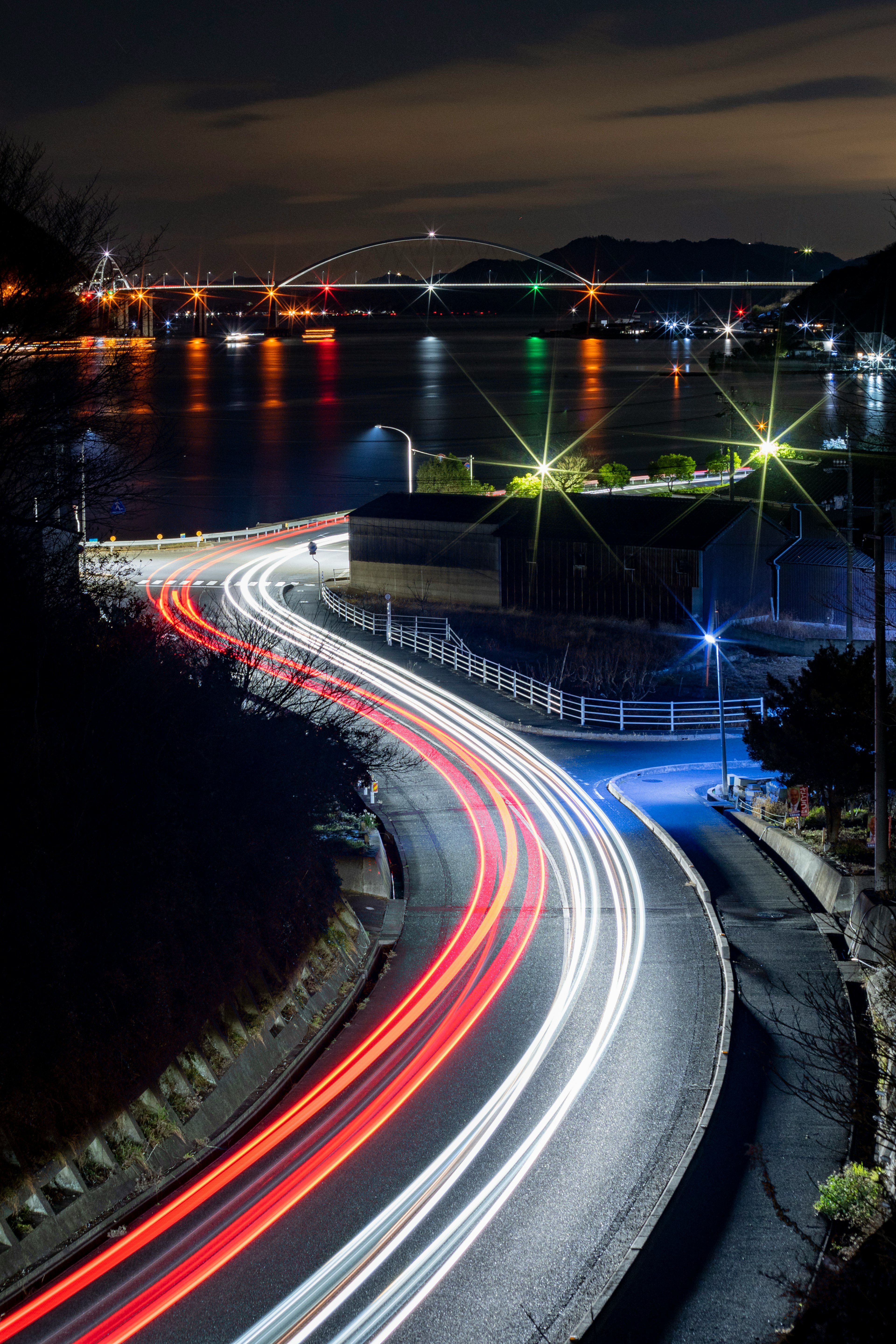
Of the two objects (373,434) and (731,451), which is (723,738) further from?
(373,434)

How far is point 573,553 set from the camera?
42.9 meters

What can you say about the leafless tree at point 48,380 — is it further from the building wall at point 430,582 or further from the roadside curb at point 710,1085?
the building wall at point 430,582

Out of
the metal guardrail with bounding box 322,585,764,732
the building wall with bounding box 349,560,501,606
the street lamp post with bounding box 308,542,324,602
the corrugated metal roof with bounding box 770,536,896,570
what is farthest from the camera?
the street lamp post with bounding box 308,542,324,602

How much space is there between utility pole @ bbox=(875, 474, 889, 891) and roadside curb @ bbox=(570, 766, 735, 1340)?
2.41 meters

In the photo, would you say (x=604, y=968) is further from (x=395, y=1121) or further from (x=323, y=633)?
(x=323, y=633)

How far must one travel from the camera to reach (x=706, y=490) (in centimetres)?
7100

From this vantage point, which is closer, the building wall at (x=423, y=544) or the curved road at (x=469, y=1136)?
the curved road at (x=469, y=1136)

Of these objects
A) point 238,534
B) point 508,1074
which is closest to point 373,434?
point 238,534

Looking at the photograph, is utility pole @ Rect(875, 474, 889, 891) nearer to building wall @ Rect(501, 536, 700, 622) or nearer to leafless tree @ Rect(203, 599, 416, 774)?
leafless tree @ Rect(203, 599, 416, 774)

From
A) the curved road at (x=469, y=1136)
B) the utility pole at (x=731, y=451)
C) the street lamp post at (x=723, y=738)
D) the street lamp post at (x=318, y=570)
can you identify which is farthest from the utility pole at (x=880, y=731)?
the street lamp post at (x=318, y=570)

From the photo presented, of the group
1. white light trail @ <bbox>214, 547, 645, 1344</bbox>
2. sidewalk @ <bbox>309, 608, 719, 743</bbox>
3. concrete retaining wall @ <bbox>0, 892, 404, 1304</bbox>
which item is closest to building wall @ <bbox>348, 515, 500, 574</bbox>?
sidewalk @ <bbox>309, 608, 719, 743</bbox>

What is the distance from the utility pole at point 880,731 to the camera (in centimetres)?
1712

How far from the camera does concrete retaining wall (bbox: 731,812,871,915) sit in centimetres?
1962

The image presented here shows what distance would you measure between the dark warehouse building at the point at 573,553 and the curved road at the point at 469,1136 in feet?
59.4
